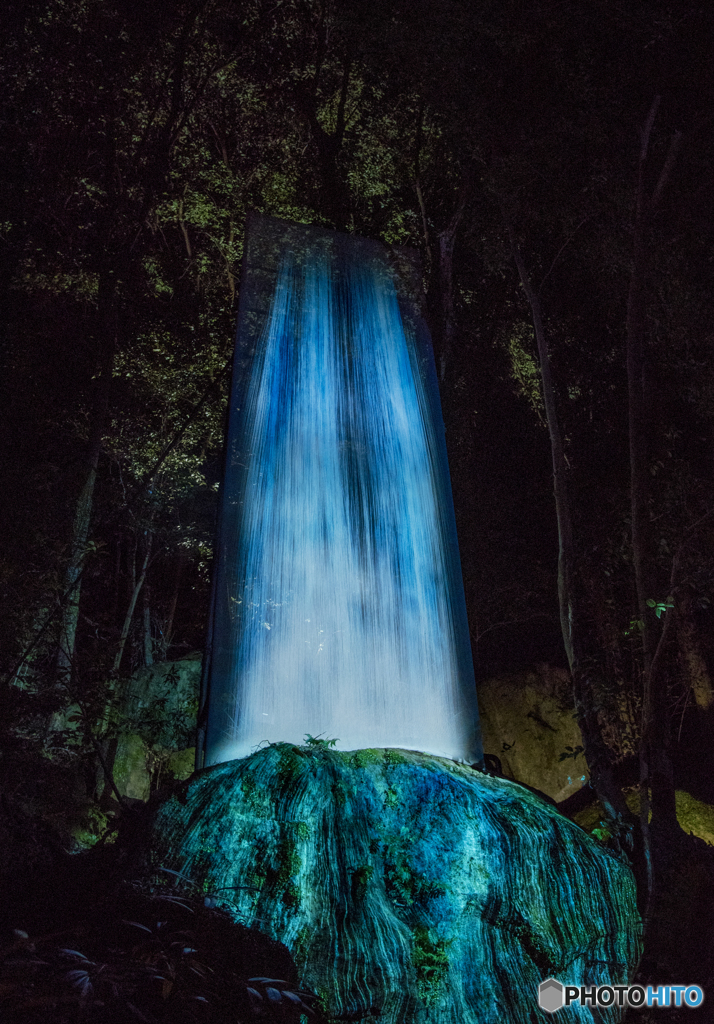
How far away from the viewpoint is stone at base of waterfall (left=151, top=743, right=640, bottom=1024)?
4480mm

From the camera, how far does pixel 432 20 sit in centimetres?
801

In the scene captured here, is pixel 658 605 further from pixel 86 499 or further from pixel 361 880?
pixel 86 499

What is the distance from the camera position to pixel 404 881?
495cm

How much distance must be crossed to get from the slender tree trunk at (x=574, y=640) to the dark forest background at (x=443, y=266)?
0.10 ft

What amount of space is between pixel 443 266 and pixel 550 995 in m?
8.98

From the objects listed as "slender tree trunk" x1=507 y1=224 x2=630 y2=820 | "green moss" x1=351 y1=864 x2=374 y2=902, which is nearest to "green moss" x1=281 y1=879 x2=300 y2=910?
"green moss" x1=351 y1=864 x2=374 y2=902

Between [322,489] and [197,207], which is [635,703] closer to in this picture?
[322,489]

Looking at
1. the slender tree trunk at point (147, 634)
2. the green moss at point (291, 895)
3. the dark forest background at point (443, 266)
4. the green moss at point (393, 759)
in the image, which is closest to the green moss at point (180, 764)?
the dark forest background at point (443, 266)

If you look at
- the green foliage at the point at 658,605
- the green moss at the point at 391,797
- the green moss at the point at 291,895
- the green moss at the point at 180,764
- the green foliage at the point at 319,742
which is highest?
the green foliage at the point at 658,605

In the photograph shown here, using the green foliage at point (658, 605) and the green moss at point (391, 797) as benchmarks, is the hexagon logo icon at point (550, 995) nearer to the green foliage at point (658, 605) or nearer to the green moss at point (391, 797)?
the green moss at point (391, 797)

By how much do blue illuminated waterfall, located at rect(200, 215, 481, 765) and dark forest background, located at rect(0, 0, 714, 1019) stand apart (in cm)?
131

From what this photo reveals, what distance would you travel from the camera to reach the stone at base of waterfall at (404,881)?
4480 millimetres

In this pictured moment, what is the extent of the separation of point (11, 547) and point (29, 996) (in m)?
6.23

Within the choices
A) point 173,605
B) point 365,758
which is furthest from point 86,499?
point 173,605
